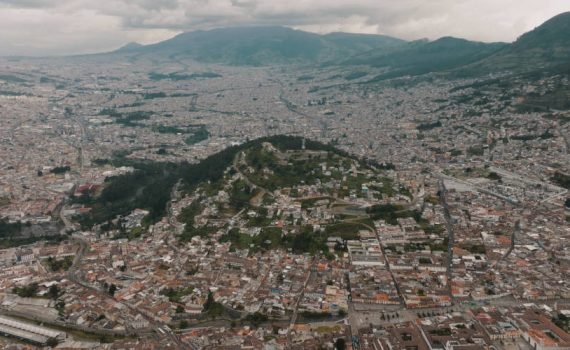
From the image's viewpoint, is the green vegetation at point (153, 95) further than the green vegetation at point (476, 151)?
Yes

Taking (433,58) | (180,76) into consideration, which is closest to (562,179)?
(433,58)

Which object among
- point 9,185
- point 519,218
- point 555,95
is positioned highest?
point 555,95

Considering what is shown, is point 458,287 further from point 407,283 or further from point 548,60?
point 548,60

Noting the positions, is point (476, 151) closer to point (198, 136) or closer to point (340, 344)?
point (340, 344)

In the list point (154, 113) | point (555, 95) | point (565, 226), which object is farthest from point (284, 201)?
point (154, 113)

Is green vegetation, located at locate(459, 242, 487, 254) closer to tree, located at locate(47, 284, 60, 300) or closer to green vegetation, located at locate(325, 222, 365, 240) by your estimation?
green vegetation, located at locate(325, 222, 365, 240)

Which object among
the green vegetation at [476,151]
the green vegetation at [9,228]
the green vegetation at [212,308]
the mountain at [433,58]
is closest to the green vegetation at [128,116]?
the green vegetation at [9,228]

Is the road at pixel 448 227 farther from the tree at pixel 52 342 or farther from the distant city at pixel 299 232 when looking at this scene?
the tree at pixel 52 342
